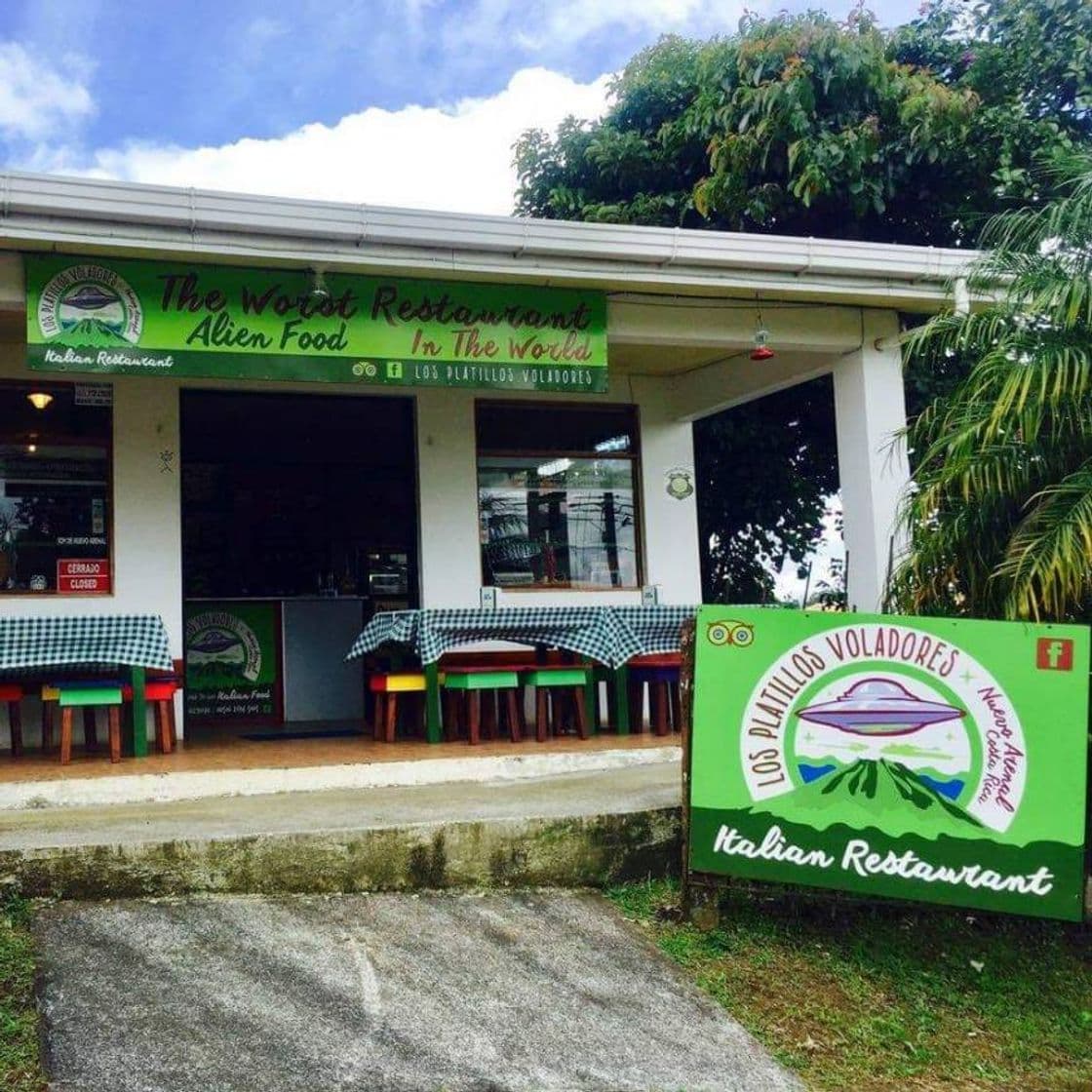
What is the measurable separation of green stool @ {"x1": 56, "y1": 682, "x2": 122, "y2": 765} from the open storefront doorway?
1661mm

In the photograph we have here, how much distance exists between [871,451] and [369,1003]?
5.50m

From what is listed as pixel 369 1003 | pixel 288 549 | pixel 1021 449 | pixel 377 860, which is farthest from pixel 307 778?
pixel 288 549

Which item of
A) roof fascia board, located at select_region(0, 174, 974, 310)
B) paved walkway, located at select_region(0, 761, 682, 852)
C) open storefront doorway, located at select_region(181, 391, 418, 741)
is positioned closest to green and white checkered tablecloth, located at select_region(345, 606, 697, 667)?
paved walkway, located at select_region(0, 761, 682, 852)

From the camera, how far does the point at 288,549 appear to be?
37.1 ft

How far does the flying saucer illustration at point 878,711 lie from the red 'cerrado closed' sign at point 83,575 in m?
5.39

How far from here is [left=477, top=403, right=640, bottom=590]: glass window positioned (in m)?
9.45

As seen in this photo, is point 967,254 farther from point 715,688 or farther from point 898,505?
point 715,688

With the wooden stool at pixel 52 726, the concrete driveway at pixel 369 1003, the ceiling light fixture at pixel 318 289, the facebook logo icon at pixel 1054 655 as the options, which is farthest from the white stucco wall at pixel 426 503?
the facebook logo icon at pixel 1054 655

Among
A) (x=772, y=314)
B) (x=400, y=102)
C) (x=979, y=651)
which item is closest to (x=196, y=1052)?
(x=979, y=651)

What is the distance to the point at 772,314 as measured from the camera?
8.16m

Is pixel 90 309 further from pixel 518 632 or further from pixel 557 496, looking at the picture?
pixel 557 496

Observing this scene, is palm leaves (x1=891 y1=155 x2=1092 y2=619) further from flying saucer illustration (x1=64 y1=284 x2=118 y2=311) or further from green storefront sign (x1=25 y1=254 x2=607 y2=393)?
flying saucer illustration (x1=64 y1=284 x2=118 y2=311)

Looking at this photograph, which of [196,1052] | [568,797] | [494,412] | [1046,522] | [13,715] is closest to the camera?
[196,1052]

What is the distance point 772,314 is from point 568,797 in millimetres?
3983
